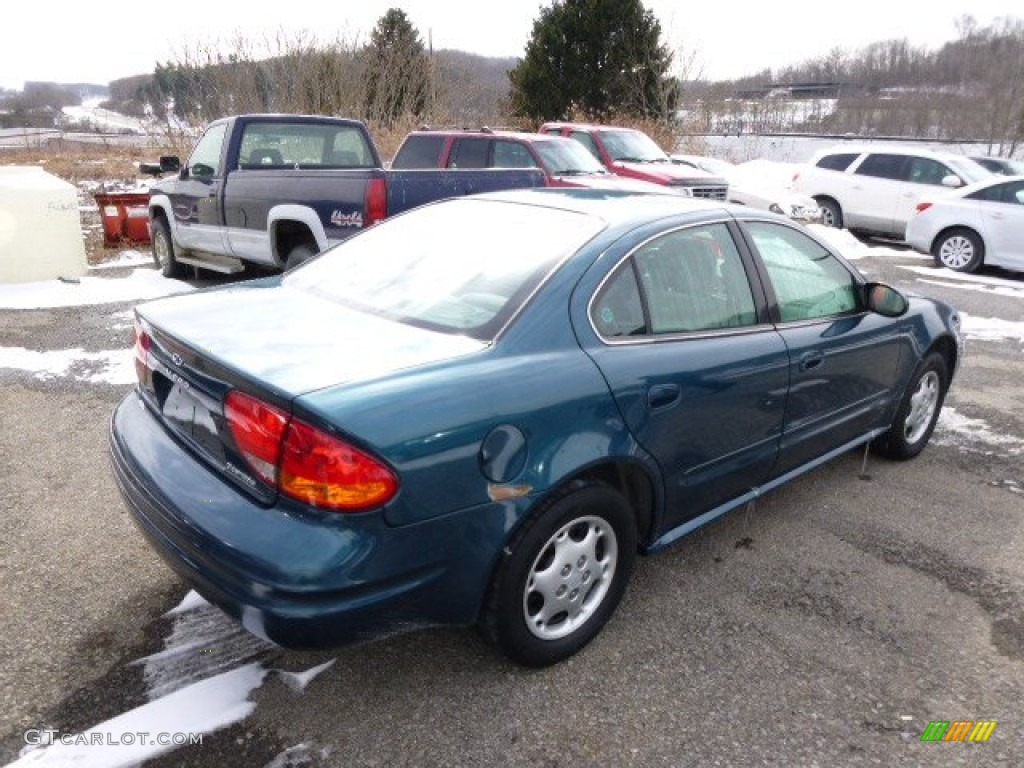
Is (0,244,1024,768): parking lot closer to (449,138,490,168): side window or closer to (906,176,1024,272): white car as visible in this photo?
(449,138,490,168): side window

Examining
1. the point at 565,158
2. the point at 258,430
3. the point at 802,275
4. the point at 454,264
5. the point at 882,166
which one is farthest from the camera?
the point at 882,166

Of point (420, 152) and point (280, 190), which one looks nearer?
point (280, 190)

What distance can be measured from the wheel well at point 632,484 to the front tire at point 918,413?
2.17 metres

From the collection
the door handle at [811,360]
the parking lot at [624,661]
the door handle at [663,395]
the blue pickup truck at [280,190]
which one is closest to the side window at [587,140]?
the blue pickup truck at [280,190]

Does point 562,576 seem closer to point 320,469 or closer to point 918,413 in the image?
point 320,469

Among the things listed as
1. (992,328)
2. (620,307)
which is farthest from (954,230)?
(620,307)

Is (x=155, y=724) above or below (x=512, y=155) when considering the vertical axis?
below

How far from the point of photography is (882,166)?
1352 cm

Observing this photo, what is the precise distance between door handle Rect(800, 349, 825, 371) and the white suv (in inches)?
454

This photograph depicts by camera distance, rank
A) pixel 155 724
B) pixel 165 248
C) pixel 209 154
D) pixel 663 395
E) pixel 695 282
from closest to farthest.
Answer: pixel 155 724 → pixel 663 395 → pixel 695 282 → pixel 209 154 → pixel 165 248

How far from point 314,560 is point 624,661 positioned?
1238 mm

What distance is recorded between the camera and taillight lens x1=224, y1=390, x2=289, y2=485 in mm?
2047

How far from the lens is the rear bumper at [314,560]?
6.54 feet

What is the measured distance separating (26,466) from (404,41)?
965 inches
